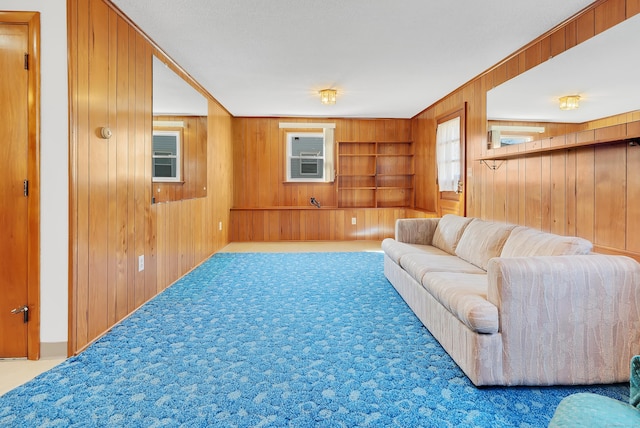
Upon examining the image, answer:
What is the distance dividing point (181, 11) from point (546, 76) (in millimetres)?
2981

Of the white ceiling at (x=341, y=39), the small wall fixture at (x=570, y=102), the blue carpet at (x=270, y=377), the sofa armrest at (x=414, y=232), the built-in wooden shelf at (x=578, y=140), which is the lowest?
the blue carpet at (x=270, y=377)

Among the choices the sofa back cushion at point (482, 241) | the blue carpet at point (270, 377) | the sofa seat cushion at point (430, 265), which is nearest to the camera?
the blue carpet at point (270, 377)

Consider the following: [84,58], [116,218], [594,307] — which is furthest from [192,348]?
[594,307]

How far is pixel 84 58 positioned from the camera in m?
2.27

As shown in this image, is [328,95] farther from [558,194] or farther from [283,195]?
[558,194]

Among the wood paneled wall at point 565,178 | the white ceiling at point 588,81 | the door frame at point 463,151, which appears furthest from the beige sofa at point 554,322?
the door frame at point 463,151

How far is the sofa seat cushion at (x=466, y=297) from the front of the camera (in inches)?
71.5

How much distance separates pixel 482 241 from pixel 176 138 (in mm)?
3268

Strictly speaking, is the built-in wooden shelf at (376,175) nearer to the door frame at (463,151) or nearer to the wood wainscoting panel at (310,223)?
the wood wainscoting panel at (310,223)

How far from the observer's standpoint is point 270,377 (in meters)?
1.94

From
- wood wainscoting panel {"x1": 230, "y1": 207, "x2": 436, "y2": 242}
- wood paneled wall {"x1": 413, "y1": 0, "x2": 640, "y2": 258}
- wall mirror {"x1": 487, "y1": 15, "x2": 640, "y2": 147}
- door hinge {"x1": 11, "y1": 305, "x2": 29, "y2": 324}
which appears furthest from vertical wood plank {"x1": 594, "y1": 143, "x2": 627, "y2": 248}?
wood wainscoting panel {"x1": 230, "y1": 207, "x2": 436, "y2": 242}

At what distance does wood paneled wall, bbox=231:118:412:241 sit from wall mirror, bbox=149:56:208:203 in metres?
2.00

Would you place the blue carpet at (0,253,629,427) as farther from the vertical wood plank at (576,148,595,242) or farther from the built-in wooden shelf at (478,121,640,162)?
the built-in wooden shelf at (478,121,640,162)

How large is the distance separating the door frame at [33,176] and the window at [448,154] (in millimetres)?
4464
